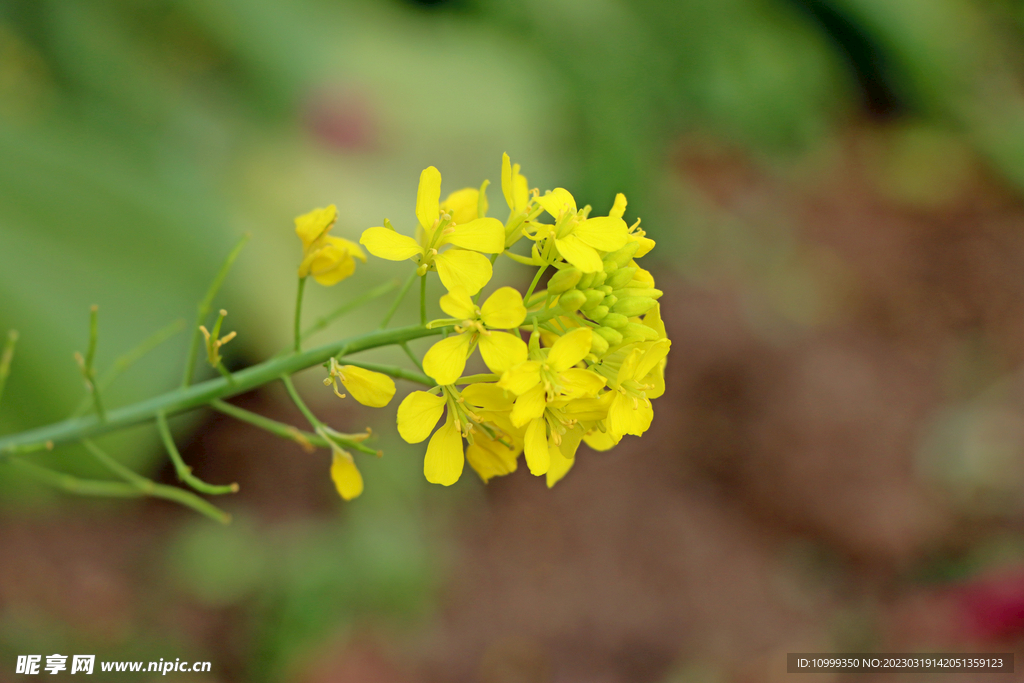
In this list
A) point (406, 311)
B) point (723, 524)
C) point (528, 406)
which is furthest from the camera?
point (723, 524)

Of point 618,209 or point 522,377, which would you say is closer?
point 522,377

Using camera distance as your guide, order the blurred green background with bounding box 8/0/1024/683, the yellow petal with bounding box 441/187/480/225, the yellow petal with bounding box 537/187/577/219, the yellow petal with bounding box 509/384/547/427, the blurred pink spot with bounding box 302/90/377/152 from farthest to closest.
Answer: the blurred pink spot with bounding box 302/90/377/152 → the blurred green background with bounding box 8/0/1024/683 → the yellow petal with bounding box 441/187/480/225 → the yellow petal with bounding box 537/187/577/219 → the yellow petal with bounding box 509/384/547/427

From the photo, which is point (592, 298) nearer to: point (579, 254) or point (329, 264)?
point (579, 254)

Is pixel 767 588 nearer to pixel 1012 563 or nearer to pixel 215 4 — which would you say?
pixel 1012 563

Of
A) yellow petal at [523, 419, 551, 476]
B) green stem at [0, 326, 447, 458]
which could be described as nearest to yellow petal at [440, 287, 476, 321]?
green stem at [0, 326, 447, 458]

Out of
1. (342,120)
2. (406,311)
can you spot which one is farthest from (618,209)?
(342,120)

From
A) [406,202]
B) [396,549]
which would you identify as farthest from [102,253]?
[396,549]

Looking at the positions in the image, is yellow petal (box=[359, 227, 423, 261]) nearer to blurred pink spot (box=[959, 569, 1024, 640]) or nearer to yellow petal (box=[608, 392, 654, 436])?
yellow petal (box=[608, 392, 654, 436])

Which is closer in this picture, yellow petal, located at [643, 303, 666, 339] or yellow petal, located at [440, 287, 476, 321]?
yellow petal, located at [440, 287, 476, 321]
